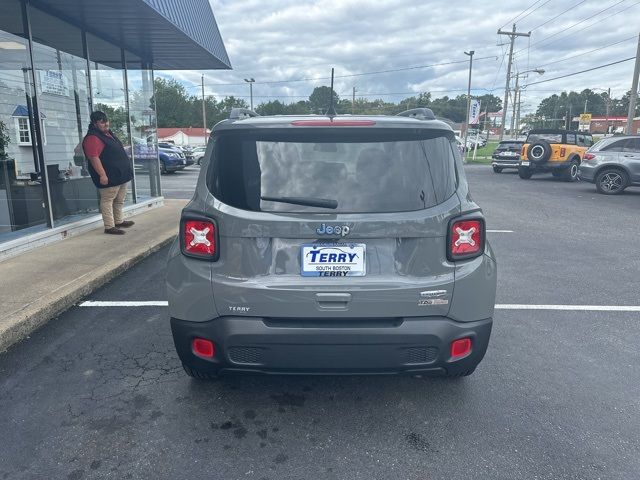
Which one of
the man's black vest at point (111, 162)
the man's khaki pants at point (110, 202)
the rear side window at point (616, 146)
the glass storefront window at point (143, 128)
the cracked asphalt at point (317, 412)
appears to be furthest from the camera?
the rear side window at point (616, 146)

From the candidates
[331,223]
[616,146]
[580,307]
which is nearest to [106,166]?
[331,223]

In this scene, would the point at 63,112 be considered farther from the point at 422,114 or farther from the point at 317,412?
the point at 317,412

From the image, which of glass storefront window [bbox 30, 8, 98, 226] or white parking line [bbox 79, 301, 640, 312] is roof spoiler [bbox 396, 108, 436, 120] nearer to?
white parking line [bbox 79, 301, 640, 312]

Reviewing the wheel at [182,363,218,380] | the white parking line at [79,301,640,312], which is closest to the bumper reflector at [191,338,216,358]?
the wheel at [182,363,218,380]

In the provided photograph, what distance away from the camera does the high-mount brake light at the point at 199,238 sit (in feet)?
8.42

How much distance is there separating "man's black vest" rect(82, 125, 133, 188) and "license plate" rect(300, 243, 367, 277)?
570 centimetres

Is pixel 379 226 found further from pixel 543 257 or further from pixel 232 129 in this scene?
pixel 543 257

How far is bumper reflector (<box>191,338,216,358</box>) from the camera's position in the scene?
2652mm

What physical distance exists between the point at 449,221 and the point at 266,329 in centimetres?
114

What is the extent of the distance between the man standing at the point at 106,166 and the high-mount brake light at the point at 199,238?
16.8ft

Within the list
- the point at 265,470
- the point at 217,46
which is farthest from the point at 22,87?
the point at 265,470

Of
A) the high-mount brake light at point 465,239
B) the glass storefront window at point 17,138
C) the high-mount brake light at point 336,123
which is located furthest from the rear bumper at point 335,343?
the glass storefront window at point 17,138

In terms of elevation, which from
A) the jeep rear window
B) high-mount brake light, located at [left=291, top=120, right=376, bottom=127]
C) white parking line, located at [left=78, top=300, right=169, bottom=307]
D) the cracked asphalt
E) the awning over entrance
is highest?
the awning over entrance

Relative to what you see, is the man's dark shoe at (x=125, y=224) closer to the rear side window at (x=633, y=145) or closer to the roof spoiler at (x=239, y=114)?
the roof spoiler at (x=239, y=114)
